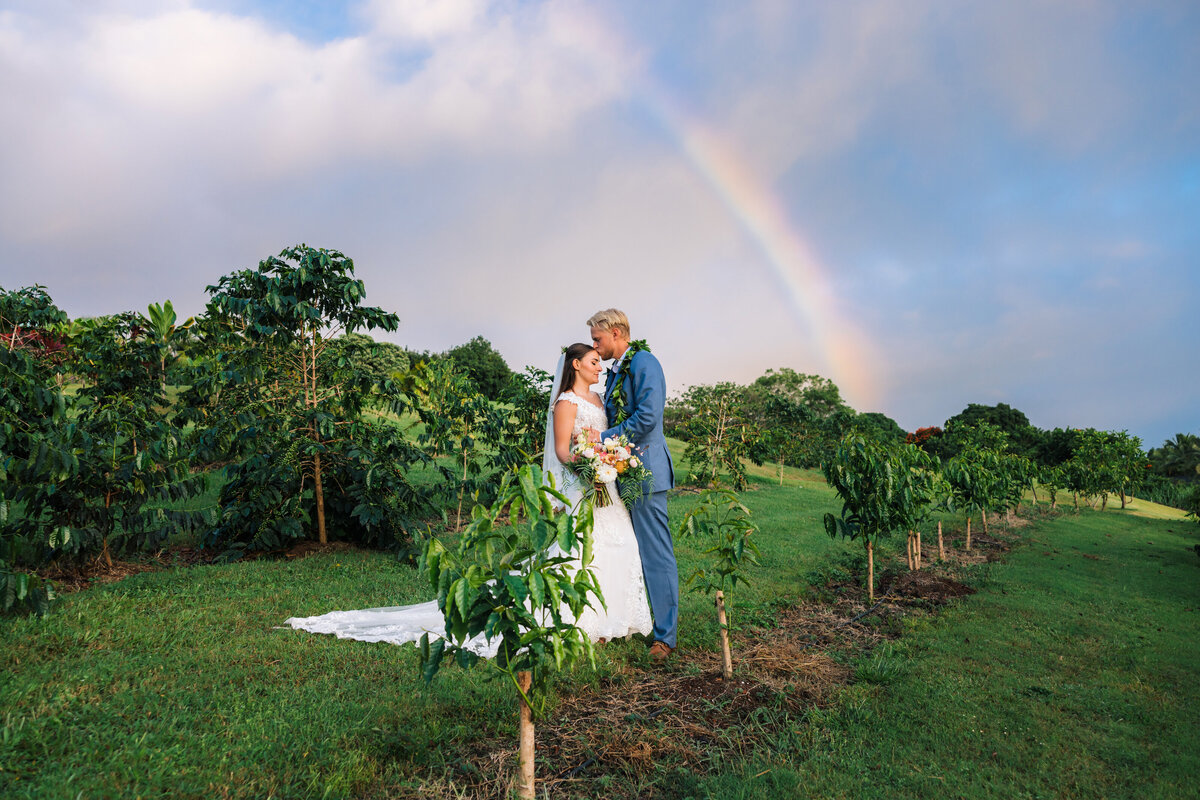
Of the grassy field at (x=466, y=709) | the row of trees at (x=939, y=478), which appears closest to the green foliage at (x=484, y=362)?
the row of trees at (x=939, y=478)

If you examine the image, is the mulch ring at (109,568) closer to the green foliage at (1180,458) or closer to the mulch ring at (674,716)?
the mulch ring at (674,716)

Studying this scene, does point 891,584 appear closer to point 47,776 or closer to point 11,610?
point 47,776

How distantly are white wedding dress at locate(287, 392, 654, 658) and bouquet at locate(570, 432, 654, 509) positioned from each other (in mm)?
179

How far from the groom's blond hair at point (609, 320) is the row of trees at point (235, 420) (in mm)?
2939

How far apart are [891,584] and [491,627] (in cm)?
739

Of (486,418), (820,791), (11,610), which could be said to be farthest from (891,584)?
(11,610)

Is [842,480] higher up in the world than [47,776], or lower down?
higher up

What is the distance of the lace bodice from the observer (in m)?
5.29

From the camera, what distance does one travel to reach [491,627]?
2496 millimetres

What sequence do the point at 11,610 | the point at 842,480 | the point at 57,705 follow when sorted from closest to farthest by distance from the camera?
the point at 57,705, the point at 11,610, the point at 842,480

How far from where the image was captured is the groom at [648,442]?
511 cm

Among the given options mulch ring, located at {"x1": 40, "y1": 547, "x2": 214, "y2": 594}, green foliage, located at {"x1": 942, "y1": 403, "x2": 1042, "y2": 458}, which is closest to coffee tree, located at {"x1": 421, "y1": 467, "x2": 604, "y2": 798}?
mulch ring, located at {"x1": 40, "y1": 547, "x2": 214, "y2": 594}

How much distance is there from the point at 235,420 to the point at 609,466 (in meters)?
5.09

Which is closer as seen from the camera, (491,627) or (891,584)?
(491,627)
